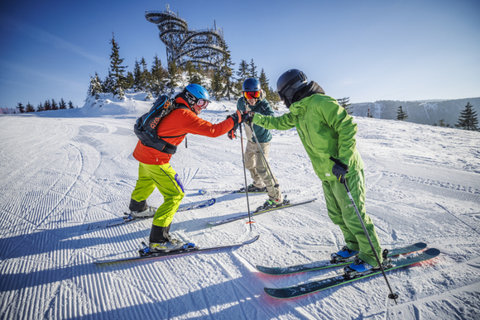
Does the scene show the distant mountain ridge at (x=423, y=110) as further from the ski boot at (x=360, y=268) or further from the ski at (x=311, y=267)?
the ski boot at (x=360, y=268)

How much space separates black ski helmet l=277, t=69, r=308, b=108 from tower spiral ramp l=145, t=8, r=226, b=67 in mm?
54455

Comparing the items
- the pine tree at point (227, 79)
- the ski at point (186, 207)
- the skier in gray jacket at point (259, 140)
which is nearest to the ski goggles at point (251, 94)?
the skier in gray jacket at point (259, 140)

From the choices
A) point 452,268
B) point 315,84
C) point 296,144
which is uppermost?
point 315,84

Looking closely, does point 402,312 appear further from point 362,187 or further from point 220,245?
point 220,245

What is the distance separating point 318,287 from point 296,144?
798 cm

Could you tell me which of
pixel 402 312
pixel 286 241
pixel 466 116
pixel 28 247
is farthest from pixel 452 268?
pixel 466 116

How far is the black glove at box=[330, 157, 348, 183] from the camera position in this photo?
206 centimetres

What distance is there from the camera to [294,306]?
6.65 feet

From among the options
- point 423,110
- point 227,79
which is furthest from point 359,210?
point 423,110

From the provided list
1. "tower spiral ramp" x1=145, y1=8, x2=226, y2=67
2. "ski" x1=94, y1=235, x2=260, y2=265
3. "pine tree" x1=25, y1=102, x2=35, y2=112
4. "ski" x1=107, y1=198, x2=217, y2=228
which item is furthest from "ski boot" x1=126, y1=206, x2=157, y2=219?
"pine tree" x1=25, y1=102, x2=35, y2=112

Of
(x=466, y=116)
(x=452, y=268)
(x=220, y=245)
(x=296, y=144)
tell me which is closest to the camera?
(x=452, y=268)

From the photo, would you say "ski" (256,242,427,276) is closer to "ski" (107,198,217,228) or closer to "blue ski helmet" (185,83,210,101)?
"ski" (107,198,217,228)

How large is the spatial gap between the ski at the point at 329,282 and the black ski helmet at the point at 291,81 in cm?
217

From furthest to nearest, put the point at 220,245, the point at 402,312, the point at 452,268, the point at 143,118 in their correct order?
the point at 220,245, the point at 143,118, the point at 452,268, the point at 402,312
